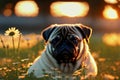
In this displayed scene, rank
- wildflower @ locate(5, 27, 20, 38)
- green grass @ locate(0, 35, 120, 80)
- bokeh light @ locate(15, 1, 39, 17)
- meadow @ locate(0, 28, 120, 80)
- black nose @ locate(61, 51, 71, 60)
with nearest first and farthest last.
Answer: meadow @ locate(0, 28, 120, 80)
green grass @ locate(0, 35, 120, 80)
black nose @ locate(61, 51, 71, 60)
wildflower @ locate(5, 27, 20, 38)
bokeh light @ locate(15, 1, 39, 17)

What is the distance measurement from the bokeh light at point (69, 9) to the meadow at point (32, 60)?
28.1 feet

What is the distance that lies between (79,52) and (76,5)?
15448 millimetres

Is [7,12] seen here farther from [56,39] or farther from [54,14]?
[56,39]

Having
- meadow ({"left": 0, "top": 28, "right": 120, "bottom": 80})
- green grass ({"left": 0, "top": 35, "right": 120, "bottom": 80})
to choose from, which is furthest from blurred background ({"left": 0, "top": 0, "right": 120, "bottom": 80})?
meadow ({"left": 0, "top": 28, "right": 120, "bottom": 80})

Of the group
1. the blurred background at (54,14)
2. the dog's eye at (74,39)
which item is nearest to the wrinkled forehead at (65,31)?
the dog's eye at (74,39)

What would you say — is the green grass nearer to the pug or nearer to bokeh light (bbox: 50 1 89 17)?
the pug

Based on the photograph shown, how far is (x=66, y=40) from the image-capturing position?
10.2m

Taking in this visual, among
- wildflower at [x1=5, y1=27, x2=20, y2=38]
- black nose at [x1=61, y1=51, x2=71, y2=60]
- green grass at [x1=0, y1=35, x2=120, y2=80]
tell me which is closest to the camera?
green grass at [x1=0, y1=35, x2=120, y2=80]

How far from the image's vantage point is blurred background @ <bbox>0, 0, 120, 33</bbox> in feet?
83.1

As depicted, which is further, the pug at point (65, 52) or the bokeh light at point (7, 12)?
the bokeh light at point (7, 12)

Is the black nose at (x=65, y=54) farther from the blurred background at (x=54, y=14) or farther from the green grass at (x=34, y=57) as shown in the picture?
the blurred background at (x=54, y=14)

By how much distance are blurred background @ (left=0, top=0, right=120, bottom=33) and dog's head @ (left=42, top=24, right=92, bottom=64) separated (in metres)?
14.1

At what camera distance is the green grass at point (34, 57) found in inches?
376

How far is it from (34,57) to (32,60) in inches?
22.8
